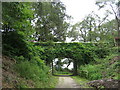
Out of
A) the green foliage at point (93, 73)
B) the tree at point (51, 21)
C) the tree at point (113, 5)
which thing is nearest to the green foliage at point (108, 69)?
the green foliage at point (93, 73)

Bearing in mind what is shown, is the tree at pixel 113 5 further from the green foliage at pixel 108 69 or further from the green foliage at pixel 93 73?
the green foliage at pixel 93 73

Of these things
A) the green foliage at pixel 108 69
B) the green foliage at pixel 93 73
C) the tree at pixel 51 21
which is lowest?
the green foliage at pixel 93 73

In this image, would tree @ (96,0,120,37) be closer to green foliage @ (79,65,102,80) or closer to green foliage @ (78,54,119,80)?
green foliage @ (78,54,119,80)

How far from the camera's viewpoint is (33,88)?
1582 millimetres

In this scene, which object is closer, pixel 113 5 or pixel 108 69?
pixel 108 69

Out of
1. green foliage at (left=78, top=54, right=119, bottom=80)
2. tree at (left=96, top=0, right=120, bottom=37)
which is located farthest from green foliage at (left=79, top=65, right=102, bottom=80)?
tree at (left=96, top=0, right=120, bottom=37)

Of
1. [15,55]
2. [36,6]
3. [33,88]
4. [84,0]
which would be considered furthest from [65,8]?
[15,55]

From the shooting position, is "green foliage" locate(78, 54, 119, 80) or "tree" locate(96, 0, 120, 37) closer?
"green foliage" locate(78, 54, 119, 80)

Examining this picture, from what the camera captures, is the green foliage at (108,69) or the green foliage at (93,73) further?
the green foliage at (93,73)

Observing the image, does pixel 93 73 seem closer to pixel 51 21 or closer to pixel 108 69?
pixel 108 69

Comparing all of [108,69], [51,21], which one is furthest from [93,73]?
[51,21]

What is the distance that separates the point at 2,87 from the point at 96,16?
186 centimetres

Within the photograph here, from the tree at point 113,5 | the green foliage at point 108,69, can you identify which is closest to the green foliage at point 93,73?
the green foliage at point 108,69

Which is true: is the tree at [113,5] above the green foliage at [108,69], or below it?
above
